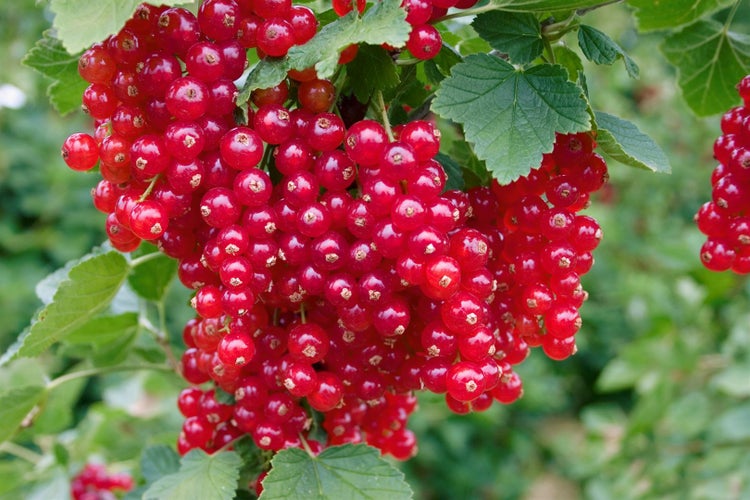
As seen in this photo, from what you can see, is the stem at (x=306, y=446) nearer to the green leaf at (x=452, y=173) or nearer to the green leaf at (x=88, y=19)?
the green leaf at (x=452, y=173)

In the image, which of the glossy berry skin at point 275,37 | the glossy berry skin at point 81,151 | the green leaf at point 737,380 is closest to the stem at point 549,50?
the glossy berry skin at point 275,37

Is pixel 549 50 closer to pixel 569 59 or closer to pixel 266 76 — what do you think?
pixel 569 59

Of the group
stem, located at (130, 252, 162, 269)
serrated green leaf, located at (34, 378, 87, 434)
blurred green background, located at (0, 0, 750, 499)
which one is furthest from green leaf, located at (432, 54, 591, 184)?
blurred green background, located at (0, 0, 750, 499)

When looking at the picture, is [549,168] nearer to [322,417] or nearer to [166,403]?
[322,417]

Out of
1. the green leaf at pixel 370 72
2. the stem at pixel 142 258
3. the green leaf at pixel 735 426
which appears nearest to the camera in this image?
the green leaf at pixel 370 72

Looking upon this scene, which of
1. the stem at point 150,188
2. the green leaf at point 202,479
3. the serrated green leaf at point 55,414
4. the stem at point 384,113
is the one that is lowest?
the serrated green leaf at point 55,414

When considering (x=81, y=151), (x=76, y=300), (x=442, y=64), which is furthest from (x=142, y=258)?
(x=442, y=64)

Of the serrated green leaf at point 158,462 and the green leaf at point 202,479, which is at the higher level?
the green leaf at point 202,479
